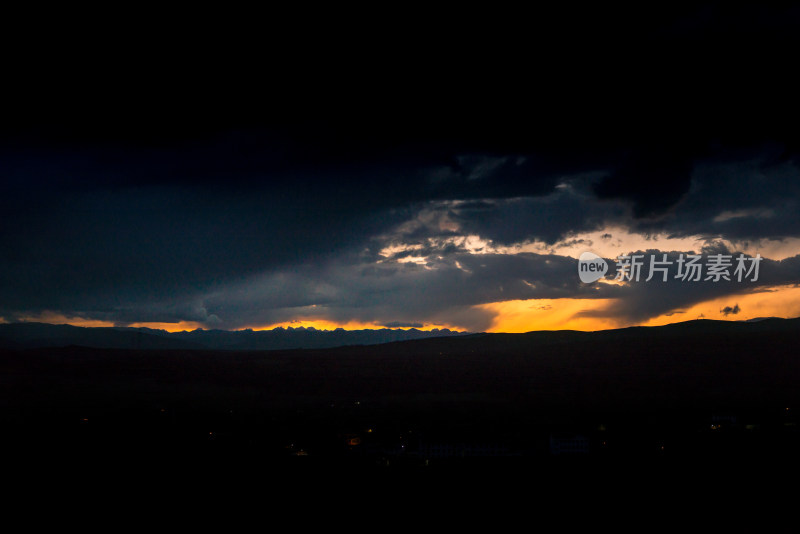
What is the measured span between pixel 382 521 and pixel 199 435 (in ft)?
320

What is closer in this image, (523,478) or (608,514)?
(608,514)

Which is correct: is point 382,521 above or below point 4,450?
above

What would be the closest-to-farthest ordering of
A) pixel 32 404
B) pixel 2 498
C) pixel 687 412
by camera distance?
A: pixel 2 498 < pixel 687 412 < pixel 32 404

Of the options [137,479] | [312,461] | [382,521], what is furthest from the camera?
[312,461]

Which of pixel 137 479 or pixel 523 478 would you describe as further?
pixel 137 479

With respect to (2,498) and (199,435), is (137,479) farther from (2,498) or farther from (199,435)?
(199,435)

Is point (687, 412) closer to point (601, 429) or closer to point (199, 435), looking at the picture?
point (601, 429)

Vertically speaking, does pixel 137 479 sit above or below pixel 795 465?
below

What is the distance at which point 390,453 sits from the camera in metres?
109

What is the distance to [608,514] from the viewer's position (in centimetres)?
6469

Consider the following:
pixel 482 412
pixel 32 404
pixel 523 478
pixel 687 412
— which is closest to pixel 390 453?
pixel 523 478

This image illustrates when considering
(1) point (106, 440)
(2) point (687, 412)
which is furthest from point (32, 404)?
(2) point (687, 412)

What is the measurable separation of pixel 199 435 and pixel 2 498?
65842 millimetres

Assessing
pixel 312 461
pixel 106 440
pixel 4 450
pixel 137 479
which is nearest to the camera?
pixel 137 479
